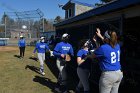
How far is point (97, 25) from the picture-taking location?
40.2ft

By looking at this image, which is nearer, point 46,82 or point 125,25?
point 125,25

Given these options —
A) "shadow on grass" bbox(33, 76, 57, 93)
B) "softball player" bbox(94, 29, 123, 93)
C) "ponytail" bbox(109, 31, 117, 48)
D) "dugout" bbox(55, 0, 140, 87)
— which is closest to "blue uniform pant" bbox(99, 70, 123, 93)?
"softball player" bbox(94, 29, 123, 93)

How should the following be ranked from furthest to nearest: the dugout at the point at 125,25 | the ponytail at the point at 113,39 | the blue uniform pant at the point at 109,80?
the dugout at the point at 125,25
the blue uniform pant at the point at 109,80
the ponytail at the point at 113,39

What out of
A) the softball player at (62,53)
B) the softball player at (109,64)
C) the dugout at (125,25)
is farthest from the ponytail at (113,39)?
the softball player at (62,53)

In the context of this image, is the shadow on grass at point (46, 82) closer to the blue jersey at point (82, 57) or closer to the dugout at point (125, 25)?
the dugout at point (125, 25)

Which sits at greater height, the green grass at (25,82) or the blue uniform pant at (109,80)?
the blue uniform pant at (109,80)

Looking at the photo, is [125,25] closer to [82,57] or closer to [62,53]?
[62,53]

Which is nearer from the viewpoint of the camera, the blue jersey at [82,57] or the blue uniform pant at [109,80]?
the blue uniform pant at [109,80]

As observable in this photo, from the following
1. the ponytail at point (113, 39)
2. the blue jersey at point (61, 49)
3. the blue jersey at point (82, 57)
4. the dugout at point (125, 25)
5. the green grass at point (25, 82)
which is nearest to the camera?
the ponytail at point (113, 39)

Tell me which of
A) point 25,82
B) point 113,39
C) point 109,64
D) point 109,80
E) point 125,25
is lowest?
point 25,82

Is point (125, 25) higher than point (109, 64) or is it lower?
higher

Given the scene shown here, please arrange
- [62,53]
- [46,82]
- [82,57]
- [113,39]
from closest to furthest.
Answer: [113,39]
[82,57]
[62,53]
[46,82]

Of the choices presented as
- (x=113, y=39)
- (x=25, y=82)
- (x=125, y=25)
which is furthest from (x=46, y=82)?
(x=113, y=39)

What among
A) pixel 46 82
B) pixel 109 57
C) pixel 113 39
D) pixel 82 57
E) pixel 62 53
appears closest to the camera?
pixel 113 39
